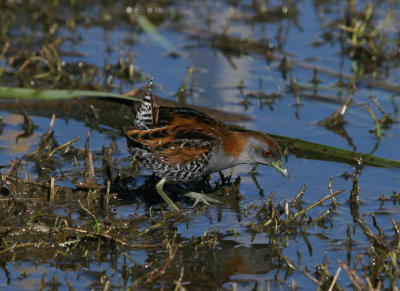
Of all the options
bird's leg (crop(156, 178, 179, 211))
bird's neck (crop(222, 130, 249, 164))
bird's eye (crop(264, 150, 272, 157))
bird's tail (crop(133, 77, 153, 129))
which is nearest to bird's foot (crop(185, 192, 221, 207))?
bird's leg (crop(156, 178, 179, 211))

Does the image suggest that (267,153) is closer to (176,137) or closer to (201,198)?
(201,198)

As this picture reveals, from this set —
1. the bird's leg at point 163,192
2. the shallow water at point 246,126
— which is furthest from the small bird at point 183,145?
the shallow water at point 246,126

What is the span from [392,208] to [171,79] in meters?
3.87

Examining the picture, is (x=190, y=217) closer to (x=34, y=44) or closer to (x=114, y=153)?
(x=114, y=153)

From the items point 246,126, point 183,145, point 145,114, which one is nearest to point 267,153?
point 183,145

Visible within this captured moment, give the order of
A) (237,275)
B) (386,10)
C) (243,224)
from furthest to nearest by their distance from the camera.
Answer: (386,10) < (243,224) < (237,275)

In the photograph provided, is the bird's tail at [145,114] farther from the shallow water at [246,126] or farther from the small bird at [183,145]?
the shallow water at [246,126]

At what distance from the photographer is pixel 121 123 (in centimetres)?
780

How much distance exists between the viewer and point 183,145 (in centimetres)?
569

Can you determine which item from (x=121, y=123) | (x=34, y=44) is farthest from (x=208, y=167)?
(x=34, y=44)

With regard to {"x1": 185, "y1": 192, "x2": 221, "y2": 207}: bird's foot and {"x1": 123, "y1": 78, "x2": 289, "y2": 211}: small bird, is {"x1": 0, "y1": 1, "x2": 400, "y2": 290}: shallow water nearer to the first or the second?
{"x1": 185, "y1": 192, "x2": 221, "y2": 207}: bird's foot

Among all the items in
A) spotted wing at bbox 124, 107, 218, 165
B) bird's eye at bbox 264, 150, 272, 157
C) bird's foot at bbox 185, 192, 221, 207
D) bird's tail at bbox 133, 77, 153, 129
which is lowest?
bird's foot at bbox 185, 192, 221, 207

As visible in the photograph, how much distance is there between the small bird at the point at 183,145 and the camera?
18.5 ft

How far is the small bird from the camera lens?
18.5 ft
